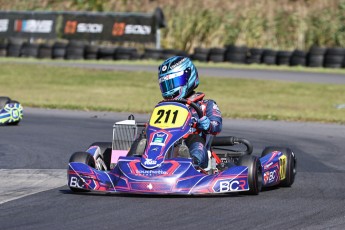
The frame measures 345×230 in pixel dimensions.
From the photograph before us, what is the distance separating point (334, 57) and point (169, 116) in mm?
20849

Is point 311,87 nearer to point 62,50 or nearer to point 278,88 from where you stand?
point 278,88

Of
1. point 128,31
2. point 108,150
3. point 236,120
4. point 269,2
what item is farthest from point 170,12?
point 108,150

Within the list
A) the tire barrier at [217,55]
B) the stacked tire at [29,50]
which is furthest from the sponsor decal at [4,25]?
the tire barrier at [217,55]

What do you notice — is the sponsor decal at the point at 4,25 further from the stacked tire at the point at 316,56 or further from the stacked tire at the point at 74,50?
the stacked tire at the point at 316,56

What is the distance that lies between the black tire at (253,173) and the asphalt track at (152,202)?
0.07 meters

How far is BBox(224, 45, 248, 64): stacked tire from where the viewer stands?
29797 mm

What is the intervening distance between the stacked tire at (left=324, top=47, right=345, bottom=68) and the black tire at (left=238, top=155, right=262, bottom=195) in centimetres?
2061

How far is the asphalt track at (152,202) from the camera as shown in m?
6.59

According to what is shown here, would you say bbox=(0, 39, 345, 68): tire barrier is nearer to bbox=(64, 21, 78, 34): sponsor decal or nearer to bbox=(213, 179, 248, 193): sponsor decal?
bbox=(64, 21, 78, 34): sponsor decal

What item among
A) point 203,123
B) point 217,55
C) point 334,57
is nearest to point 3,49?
point 217,55

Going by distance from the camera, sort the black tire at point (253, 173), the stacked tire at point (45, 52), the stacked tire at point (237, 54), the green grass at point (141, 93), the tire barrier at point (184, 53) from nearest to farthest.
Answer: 1. the black tire at point (253, 173)
2. the green grass at point (141, 93)
3. the tire barrier at point (184, 53)
4. the stacked tire at point (237, 54)
5. the stacked tire at point (45, 52)

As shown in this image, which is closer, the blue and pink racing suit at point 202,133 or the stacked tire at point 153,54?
the blue and pink racing suit at point 202,133

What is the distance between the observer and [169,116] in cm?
827

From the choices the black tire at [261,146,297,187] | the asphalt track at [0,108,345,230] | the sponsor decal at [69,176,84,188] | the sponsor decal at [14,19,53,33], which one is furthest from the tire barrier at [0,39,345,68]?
the sponsor decal at [69,176,84,188]
